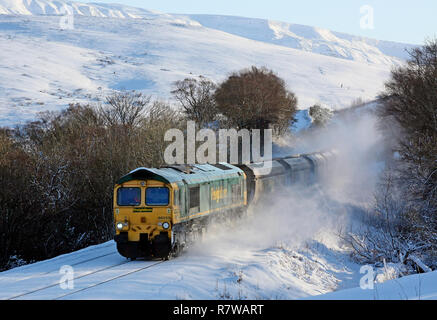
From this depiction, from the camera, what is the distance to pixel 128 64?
134 meters

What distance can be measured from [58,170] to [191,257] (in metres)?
16.1

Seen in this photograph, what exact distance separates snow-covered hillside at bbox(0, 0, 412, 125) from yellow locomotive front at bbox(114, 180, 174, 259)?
60.9m

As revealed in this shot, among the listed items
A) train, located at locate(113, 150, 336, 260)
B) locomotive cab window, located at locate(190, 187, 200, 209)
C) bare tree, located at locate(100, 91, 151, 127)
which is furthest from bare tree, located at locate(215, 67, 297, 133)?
locomotive cab window, located at locate(190, 187, 200, 209)

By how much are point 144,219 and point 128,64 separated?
393 ft

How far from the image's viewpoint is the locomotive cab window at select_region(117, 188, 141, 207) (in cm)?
1873

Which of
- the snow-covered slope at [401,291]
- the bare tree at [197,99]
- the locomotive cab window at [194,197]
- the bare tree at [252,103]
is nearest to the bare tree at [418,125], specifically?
the locomotive cab window at [194,197]

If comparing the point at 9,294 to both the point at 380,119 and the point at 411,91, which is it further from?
the point at 380,119

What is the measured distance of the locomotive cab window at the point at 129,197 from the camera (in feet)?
61.5

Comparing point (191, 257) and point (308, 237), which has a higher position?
point (191, 257)

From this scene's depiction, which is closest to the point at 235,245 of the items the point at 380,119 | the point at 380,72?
the point at 380,119

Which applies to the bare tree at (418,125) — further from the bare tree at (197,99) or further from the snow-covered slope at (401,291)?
the bare tree at (197,99)

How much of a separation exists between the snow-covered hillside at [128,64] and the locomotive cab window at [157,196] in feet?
201

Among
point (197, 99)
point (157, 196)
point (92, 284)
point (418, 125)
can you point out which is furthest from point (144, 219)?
point (197, 99)

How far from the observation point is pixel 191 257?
62.2 ft
